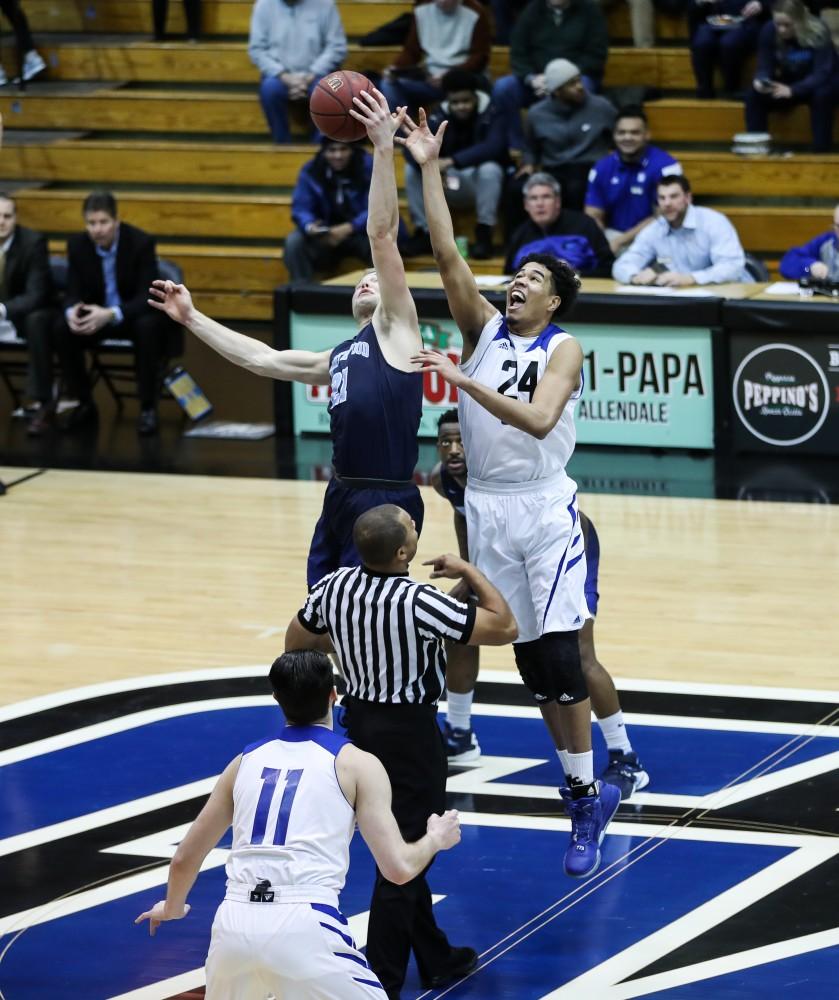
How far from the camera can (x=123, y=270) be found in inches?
516

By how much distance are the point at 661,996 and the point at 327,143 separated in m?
9.78

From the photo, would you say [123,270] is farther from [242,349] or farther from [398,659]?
[398,659]

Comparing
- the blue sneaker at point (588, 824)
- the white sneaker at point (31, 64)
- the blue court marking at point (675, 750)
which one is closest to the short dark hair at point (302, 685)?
the blue sneaker at point (588, 824)

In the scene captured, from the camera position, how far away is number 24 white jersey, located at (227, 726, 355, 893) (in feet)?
13.9

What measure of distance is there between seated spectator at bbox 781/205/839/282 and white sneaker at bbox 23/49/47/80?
8387 millimetres

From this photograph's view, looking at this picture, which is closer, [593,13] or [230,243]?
[593,13]

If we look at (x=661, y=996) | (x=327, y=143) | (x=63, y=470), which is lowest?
(x=63, y=470)

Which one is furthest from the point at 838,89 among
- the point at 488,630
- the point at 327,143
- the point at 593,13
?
the point at 488,630

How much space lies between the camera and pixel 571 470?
11.7 m

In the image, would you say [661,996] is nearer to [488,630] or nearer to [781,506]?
[488,630]

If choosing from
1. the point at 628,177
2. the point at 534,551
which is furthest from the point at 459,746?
the point at 628,177

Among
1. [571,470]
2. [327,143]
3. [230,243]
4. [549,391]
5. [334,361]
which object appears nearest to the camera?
[549,391]

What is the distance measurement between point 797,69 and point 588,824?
390 inches

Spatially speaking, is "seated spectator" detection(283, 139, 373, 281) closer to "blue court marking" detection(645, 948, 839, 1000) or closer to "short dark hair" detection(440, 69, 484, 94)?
"short dark hair" detection(440, 69, 484, 94)
